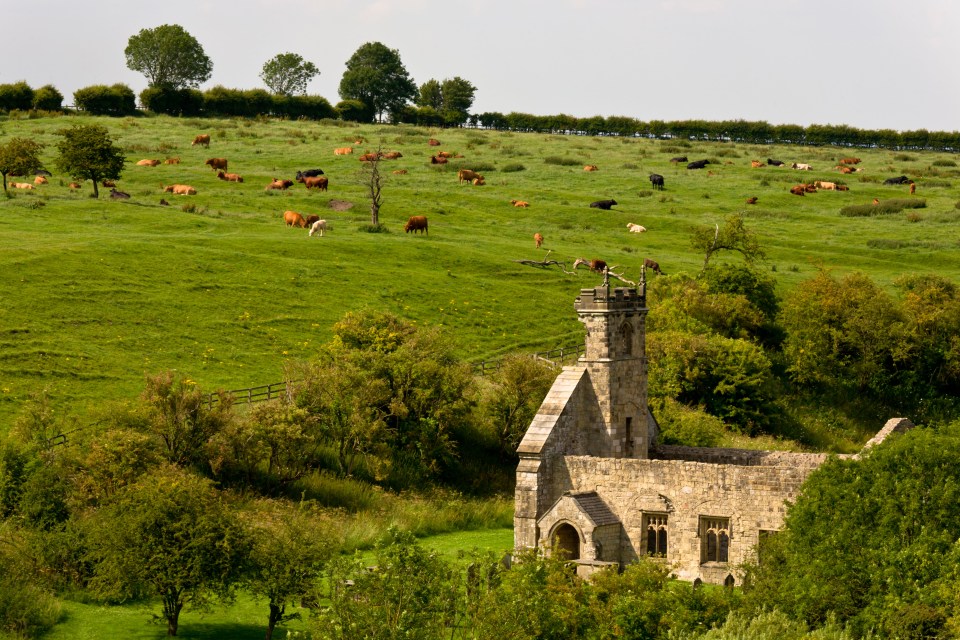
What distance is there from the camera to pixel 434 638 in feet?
108

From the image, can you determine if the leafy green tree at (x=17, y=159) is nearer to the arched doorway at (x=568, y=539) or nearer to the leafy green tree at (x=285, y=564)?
the leafy green tree at (x=285, y=564)

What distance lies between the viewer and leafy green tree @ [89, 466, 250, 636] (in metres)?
40.1

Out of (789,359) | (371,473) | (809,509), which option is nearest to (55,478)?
(371,473)

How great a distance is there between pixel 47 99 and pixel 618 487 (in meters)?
129

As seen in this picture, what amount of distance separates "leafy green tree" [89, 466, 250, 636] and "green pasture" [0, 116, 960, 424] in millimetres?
11139

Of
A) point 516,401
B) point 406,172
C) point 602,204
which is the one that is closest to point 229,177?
point 406,172

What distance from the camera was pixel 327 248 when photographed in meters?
83.8

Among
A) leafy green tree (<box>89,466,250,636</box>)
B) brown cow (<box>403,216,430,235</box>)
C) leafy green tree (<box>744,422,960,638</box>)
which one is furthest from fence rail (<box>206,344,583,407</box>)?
leafy green tree (<box>744,422,960,638</box>)

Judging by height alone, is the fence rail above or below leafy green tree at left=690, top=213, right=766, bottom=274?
below

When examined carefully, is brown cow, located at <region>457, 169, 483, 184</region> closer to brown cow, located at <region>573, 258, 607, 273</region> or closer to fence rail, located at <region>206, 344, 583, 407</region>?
brown cow, located at <region>573, 258, 607, 273</region>

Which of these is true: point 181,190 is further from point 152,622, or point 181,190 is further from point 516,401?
point 152,622

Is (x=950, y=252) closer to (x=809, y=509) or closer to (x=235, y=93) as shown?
(x=809, y=509)

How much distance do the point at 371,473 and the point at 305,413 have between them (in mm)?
3712

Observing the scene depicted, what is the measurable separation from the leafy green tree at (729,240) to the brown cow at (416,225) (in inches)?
687
